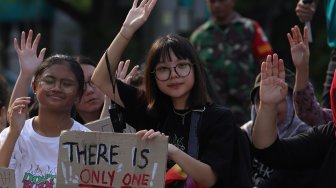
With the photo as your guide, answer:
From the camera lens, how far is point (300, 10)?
704 cm

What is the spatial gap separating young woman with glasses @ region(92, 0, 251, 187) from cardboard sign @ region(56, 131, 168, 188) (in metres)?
0.12

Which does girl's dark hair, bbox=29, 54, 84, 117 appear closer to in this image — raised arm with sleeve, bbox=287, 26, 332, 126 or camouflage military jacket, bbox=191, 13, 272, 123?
raised arm with sleeve, bbox=287, 26, 332, 126

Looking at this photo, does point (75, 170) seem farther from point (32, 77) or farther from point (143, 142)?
point (32, 77)

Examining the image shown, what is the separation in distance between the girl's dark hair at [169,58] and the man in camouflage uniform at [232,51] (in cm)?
331

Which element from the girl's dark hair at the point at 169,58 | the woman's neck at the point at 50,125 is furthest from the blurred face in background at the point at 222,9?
the woman's neck at the point at 50,125

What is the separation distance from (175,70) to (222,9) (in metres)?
3.56

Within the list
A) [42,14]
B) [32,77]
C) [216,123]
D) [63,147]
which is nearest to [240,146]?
[216,123]

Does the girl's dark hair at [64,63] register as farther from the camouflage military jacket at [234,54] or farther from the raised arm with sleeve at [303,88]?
the camouflage military jacket at [234,54]

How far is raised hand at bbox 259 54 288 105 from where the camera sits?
5316mm

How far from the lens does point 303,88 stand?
249 inches

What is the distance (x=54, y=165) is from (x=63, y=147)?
1.38ft

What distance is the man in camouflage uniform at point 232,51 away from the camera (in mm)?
9109

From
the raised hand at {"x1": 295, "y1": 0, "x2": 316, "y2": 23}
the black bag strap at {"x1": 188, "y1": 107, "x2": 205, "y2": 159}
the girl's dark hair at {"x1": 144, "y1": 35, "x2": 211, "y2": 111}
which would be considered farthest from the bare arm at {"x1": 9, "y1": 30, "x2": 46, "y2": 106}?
the raised hand at {"x1": 295, "y1": 0, "x2": 316, "y2": 23}

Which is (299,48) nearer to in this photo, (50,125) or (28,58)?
(50,125)
